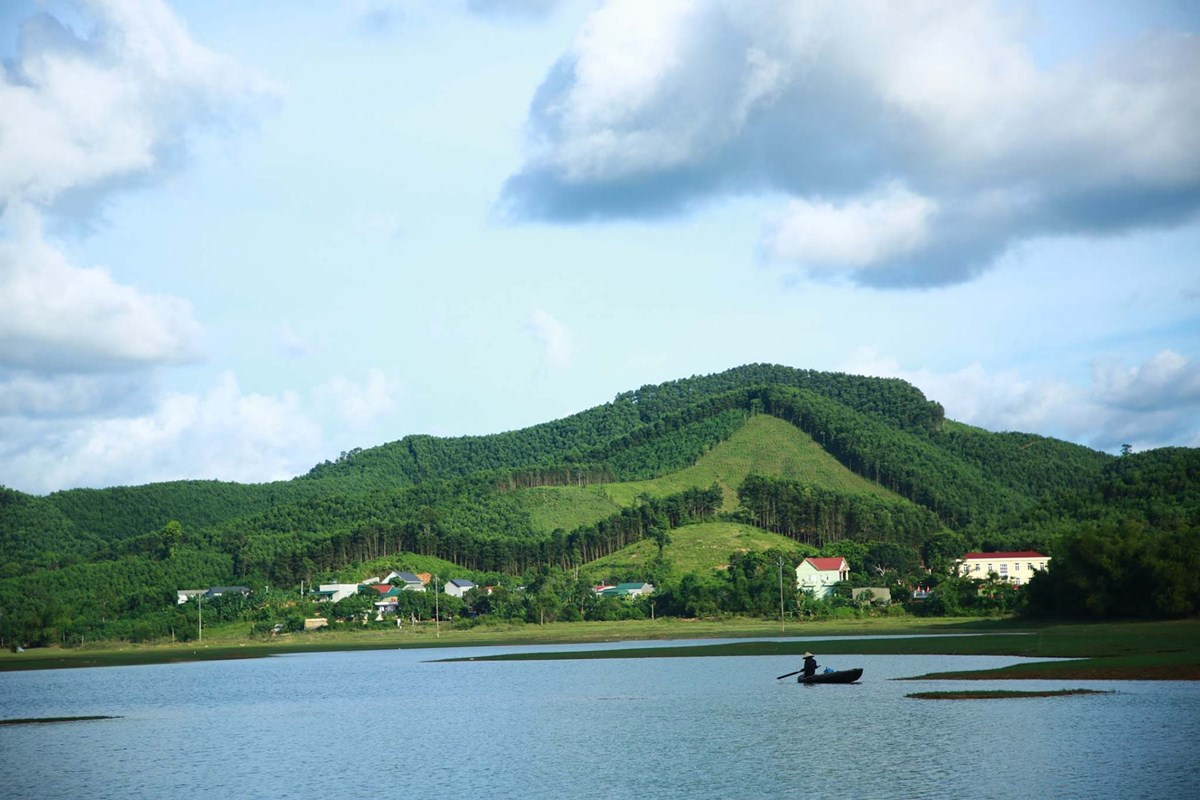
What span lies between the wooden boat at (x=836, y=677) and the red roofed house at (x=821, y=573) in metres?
95.8

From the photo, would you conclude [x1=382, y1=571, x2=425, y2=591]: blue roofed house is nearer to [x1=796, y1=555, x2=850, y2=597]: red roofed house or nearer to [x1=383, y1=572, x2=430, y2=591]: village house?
[x1=383, y1=572, x2=430, y2=591]: village house

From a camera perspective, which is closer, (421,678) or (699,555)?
(421,678)

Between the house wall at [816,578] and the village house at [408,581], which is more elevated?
the village house at [408,581]

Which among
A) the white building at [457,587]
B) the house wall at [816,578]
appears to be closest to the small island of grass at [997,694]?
the house wall at [816,578]

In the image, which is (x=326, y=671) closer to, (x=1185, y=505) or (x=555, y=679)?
(x=555, y=679)

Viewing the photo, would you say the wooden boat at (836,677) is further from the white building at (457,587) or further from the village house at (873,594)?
the white building at (457,587)

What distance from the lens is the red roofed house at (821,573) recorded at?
16800 centimetres

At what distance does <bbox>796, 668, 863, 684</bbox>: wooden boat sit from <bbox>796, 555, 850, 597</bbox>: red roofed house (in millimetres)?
95765

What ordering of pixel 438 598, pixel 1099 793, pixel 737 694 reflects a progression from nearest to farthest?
1. pixel 1099 793
2. pixel 737 694
3. pixel 438 598

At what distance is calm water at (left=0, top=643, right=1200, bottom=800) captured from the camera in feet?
133

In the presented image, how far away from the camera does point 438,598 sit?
17000 centimetres

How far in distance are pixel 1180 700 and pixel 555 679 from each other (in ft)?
150

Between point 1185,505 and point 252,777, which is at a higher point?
point 1185,505

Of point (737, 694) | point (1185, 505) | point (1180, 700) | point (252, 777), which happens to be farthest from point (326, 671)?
point (1185, 505)
